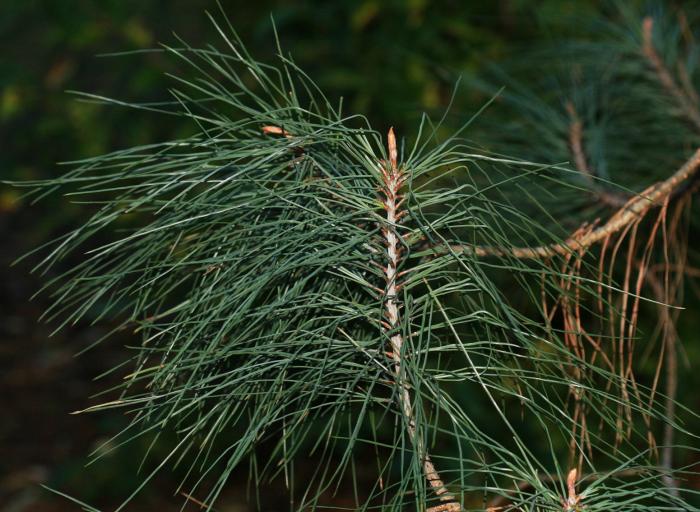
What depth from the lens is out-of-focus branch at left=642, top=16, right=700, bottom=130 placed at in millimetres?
1229

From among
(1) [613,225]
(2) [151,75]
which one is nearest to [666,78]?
(1) [613,225]

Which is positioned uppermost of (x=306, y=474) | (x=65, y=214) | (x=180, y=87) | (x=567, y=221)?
(x=180, y=87)

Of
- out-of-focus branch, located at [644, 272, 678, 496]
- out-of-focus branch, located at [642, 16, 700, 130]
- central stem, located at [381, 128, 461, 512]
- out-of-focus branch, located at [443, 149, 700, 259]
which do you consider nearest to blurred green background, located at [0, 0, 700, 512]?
out-of-focus branch, located at [642, 16, 700, 130]

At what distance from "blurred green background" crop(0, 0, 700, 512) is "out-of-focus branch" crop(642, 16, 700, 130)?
0.65 metres

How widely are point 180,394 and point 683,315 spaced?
2.29 meters

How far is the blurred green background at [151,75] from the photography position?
7.97ft

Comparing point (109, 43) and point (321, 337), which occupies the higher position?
point (109, 43)

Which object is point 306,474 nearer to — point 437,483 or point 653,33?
point 653,33

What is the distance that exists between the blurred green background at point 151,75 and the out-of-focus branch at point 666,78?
2.12ft

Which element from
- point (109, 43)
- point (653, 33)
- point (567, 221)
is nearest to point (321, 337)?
point (567, 221)

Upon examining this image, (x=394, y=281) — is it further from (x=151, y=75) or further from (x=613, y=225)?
(x=151, y=75)

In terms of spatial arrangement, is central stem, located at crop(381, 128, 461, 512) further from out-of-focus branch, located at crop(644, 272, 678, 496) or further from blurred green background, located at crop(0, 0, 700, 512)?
blurred green background, located at crop(0, 0, 700, 512)

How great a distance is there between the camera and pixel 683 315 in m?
2.67

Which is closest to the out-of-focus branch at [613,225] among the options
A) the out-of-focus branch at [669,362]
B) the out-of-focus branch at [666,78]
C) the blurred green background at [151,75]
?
the out-of-focus branch at [669,362]
